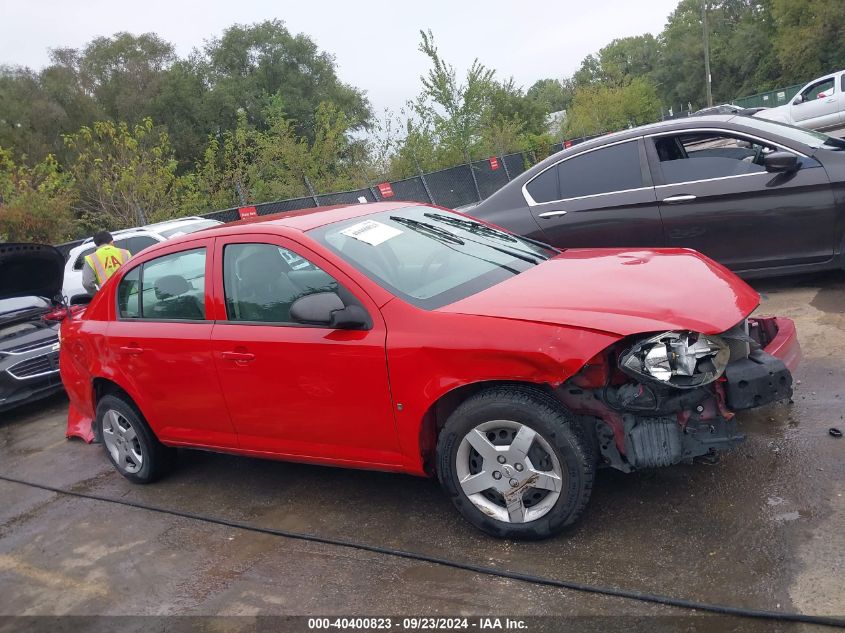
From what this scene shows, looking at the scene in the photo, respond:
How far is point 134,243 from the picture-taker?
36.4ft

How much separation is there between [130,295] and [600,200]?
4.03m

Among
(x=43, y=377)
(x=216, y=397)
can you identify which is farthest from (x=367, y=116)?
(x=216, y=397)

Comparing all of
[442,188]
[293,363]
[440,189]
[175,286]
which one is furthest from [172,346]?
[442,188]

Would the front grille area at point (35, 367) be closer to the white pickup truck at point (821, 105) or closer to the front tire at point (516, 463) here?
the front tire at point (516, 463)

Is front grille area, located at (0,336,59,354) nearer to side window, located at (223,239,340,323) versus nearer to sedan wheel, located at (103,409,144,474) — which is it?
sedan wheel, located at (103,409,144,474)

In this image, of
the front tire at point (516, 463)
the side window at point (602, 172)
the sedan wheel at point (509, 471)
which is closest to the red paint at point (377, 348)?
the front tire at point (516, 463)

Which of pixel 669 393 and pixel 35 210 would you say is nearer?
pixel 669 393

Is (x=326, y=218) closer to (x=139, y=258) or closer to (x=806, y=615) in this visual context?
(x=139, y=258)

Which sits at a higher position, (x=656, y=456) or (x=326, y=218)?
(x=326, y=218)

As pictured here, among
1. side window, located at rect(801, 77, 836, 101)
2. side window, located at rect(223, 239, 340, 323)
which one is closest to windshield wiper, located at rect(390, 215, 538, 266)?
side window, located at rect(223, 239, 340, 323)

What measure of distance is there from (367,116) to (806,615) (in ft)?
166

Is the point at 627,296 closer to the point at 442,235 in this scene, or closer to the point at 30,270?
the point at 442,235

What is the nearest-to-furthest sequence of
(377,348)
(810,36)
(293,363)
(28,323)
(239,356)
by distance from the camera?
(377,348)
(293,363)
(239,356)
(28,323)
(810,36)

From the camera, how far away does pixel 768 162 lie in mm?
5758
